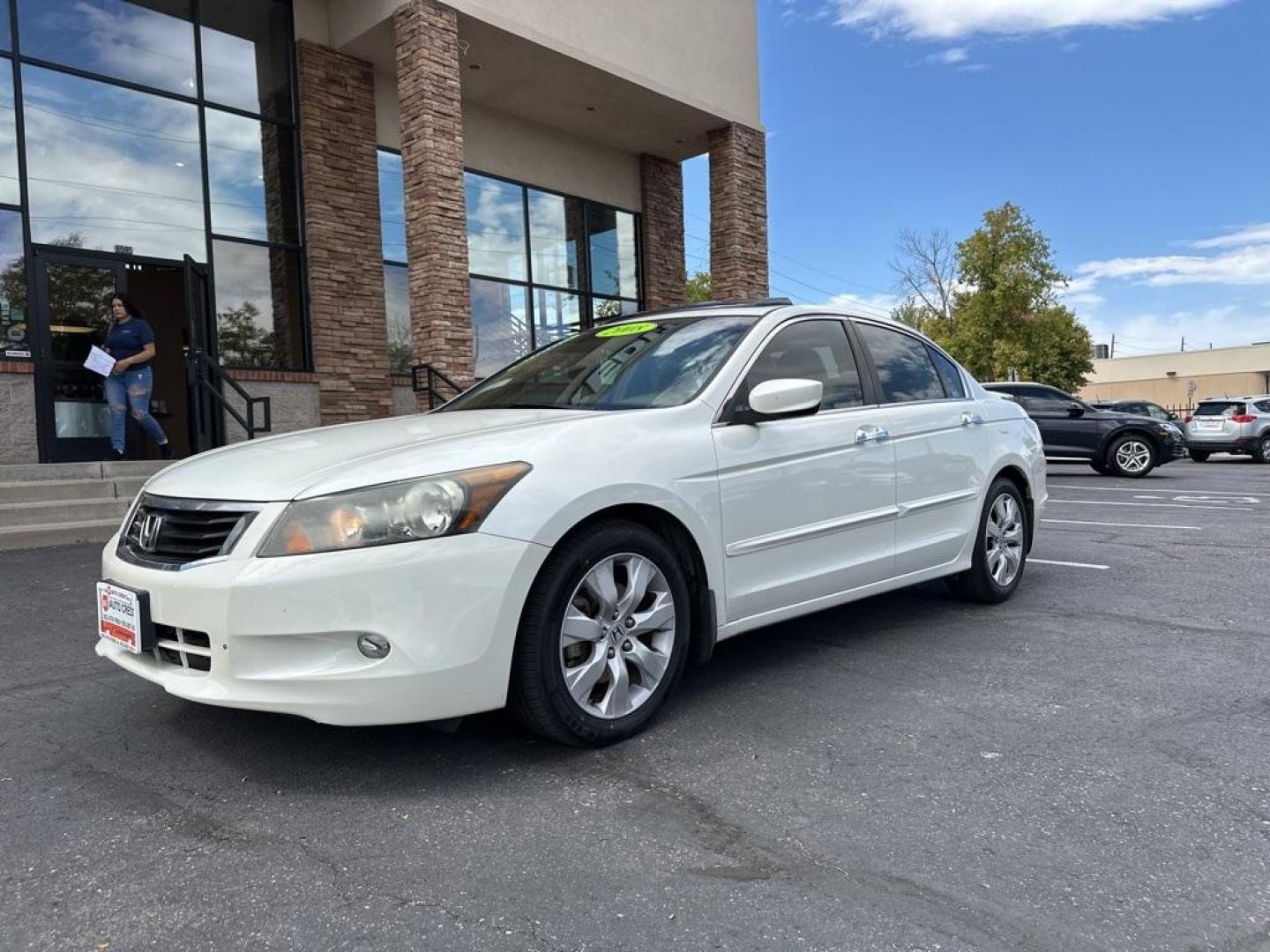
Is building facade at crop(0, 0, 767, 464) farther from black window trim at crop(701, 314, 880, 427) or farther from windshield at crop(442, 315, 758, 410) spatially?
black window trim at crop(701, 314, 880, 427)

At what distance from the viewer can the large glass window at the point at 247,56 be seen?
11188mm

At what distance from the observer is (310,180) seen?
1166 cm

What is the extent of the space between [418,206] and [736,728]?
28.9 feet

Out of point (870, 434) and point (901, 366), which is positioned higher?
point (901, 366)

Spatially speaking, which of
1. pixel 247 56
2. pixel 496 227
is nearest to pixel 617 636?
pixel 247 56

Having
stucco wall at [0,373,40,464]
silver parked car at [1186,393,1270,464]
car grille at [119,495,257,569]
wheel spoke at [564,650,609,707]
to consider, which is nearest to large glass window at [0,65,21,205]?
stucco wall at [0,373,40,464]

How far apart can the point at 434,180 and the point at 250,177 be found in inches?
112

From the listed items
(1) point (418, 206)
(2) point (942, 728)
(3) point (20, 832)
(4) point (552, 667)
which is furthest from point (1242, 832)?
(1) point (418, 206)

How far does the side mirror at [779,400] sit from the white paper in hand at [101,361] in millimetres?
7772

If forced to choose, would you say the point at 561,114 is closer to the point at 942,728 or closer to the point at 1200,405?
the point at 942,728

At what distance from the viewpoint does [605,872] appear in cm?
228

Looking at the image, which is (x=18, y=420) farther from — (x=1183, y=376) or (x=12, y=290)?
(x=1183, y=376)

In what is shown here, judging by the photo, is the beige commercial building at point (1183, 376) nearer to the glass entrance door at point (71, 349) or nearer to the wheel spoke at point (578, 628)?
the glass entrance door at point (71, 349)

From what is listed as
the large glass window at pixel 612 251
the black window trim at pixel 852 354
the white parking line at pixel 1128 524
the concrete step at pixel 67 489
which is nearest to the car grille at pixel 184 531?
the black window trim at pixel 852 354
